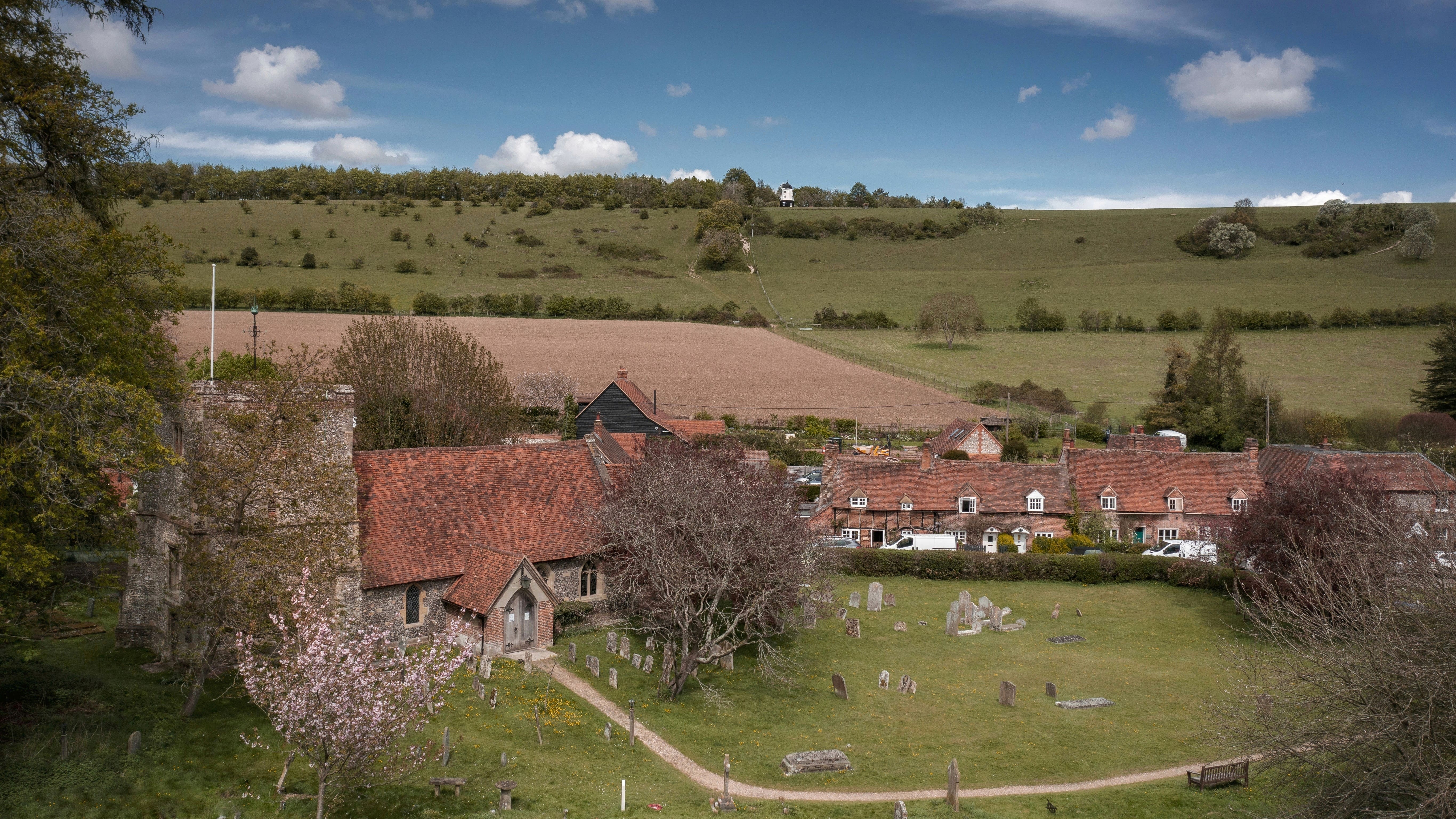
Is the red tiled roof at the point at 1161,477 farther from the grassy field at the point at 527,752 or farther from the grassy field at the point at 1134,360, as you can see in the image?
the grassy field at the point at 1134,360

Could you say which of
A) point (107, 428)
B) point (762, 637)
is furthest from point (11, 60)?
point (762, 637)

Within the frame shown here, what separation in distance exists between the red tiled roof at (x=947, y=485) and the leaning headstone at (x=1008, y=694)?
80.1 ft

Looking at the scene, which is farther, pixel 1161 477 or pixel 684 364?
pixel 684 364

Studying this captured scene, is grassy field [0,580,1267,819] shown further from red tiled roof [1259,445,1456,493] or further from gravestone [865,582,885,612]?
red tiled roof [1259,445,1456,493]

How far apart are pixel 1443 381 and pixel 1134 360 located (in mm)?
31485

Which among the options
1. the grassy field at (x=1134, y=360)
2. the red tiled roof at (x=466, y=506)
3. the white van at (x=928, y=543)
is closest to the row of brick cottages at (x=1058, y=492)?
the white van at (x=928, y=543)

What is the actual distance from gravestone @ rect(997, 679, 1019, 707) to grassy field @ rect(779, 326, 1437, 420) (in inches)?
2561

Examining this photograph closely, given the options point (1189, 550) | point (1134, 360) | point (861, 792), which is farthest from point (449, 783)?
point (1134, 360)

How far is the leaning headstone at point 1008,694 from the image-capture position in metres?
29.5

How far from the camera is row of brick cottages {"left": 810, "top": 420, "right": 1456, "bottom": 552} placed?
5372 cm

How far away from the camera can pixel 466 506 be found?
33.7 metres

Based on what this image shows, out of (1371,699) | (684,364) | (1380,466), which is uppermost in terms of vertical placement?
(684,364)

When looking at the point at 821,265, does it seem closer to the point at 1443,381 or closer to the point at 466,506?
the point at 1443,381

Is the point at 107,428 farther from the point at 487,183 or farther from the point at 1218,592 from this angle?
the point at 487,183
